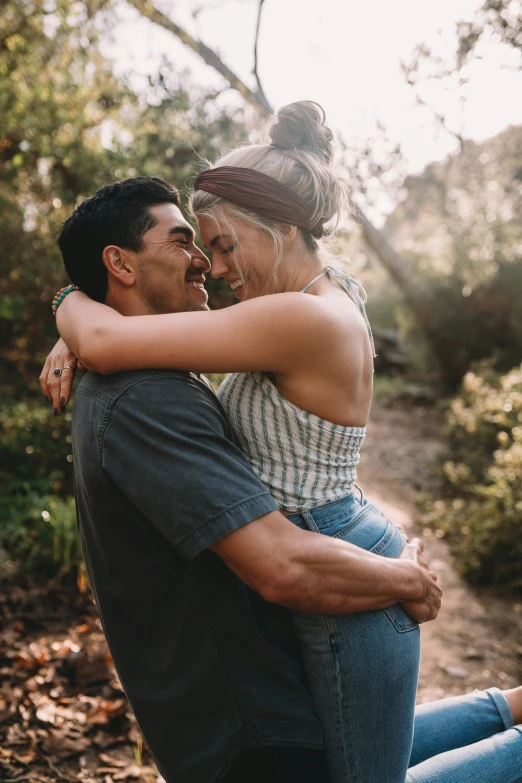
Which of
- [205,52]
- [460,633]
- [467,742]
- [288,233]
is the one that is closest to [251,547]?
[288,233]

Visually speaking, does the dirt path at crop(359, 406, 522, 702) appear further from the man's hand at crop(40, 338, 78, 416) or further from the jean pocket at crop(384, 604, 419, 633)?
the man's hand at crop(40, 338, 78, 416)

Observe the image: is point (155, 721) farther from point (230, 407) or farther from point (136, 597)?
point (230, 407)

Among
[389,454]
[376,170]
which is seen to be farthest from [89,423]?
[389,454]

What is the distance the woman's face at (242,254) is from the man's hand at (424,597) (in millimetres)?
931

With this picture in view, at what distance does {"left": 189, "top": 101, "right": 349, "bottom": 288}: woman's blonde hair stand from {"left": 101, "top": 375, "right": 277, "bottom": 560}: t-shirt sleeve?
623mm

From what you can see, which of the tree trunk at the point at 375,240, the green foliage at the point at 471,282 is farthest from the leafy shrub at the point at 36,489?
the green foliage at the point at 471,282

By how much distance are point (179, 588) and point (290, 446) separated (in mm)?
478

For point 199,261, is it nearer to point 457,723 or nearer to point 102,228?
point 102,228

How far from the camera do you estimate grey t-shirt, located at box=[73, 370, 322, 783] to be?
1397 millimetres

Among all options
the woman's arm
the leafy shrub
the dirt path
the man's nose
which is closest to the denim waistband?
the woman's arm

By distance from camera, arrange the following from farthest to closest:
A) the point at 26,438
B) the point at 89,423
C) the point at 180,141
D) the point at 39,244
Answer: the point at 39,244 → the point at 180,141 → the point at 26,438 → the point at 89,423

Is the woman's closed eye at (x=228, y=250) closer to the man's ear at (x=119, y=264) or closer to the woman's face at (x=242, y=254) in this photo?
the woman's face at (x=242, y=254)

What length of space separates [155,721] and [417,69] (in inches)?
269

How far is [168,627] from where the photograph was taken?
1.60m
